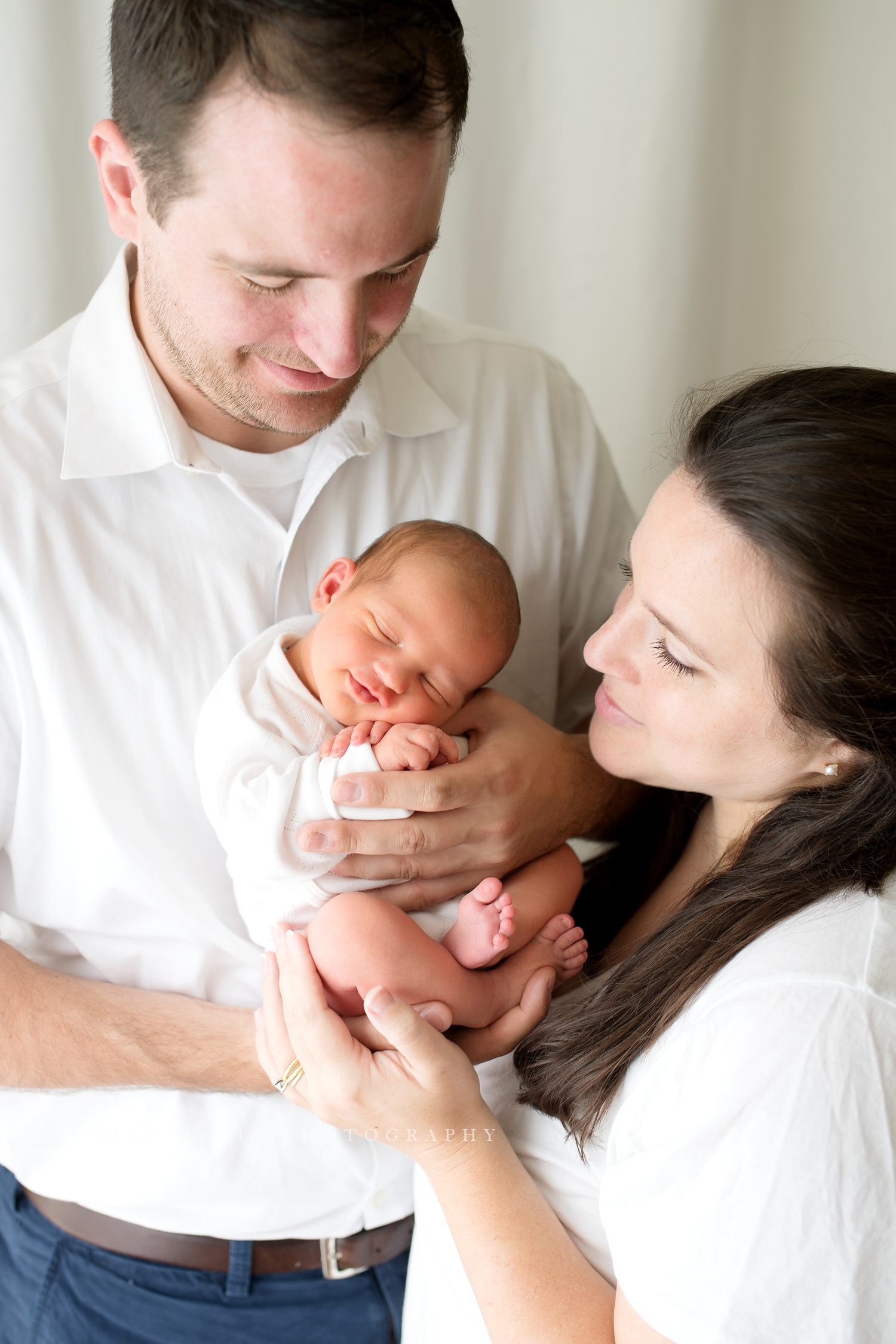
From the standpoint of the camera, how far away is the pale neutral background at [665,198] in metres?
2.01

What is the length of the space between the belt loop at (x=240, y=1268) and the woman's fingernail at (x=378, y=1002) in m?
0.62

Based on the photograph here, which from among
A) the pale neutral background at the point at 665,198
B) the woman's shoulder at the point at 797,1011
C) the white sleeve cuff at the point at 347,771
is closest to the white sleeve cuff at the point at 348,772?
the white sleeve cuff at the point at 347,771

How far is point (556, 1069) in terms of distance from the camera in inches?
47.2

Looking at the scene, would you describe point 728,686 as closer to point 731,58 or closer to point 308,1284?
point 308,1284

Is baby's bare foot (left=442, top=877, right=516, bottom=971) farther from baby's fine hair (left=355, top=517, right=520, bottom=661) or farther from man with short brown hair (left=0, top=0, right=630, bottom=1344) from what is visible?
baby's fine hair (left=355, top=517, right=520, bottom=661)

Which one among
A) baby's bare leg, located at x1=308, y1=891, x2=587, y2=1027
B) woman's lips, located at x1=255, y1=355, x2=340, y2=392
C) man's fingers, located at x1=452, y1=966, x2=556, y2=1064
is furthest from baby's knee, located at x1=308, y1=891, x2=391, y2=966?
woman's lips, located at x1=255, y1=355, x2=340, y2=392

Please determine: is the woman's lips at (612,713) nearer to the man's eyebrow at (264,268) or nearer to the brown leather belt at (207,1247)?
the man's eyebrow at (264,268)

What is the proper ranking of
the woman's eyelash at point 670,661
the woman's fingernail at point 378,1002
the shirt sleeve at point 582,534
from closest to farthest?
the woman's fingernail at point 378,1002
the woman's eyelash at point 670,661
the shirt sleeve at point 582,534

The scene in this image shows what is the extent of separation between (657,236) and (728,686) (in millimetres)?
1412

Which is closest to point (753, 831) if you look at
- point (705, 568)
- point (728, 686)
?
point (728, 686)

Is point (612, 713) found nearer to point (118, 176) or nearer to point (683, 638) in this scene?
point (683, 638)

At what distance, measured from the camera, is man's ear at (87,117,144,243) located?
1.21 meters

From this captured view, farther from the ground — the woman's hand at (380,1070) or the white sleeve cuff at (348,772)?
the white sleeve cuff at (348,772)

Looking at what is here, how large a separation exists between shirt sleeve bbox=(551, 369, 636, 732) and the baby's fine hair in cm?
39
